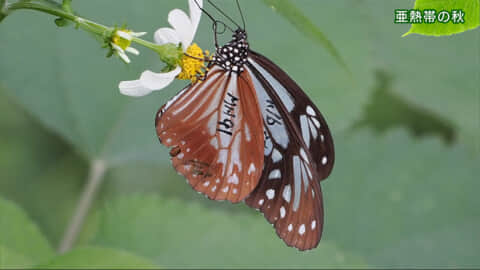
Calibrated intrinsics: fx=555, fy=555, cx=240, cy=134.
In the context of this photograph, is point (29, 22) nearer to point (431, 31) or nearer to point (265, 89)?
point (265, 89)

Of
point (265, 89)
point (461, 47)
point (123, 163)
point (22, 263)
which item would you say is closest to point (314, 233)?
point (265, 89)

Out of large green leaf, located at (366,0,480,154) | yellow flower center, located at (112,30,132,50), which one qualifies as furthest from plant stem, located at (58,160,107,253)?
large green leaf, located at (366,0,480,154)

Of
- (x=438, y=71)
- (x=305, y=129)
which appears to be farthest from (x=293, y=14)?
(x=438, y=71)

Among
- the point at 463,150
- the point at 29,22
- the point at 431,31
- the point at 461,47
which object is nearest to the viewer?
the point at 431,31

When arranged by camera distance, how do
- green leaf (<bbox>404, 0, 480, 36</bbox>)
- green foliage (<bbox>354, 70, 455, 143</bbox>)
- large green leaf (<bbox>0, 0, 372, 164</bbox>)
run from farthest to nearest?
1. green foliage (<bbox>354, 70, 455, 143</bbox>)
2. large green leaf (<bbox>0, 0, 372, 164</bbox>)
3. green leaf (<bbox>404, 0, 480, 36</bbox>)

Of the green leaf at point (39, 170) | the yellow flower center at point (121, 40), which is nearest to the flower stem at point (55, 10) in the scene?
the yellow flower center at point (121, 40)

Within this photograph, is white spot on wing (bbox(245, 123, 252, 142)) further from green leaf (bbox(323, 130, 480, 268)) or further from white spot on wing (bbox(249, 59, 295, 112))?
green leaf (bbox(323, 130, 480, 268))
